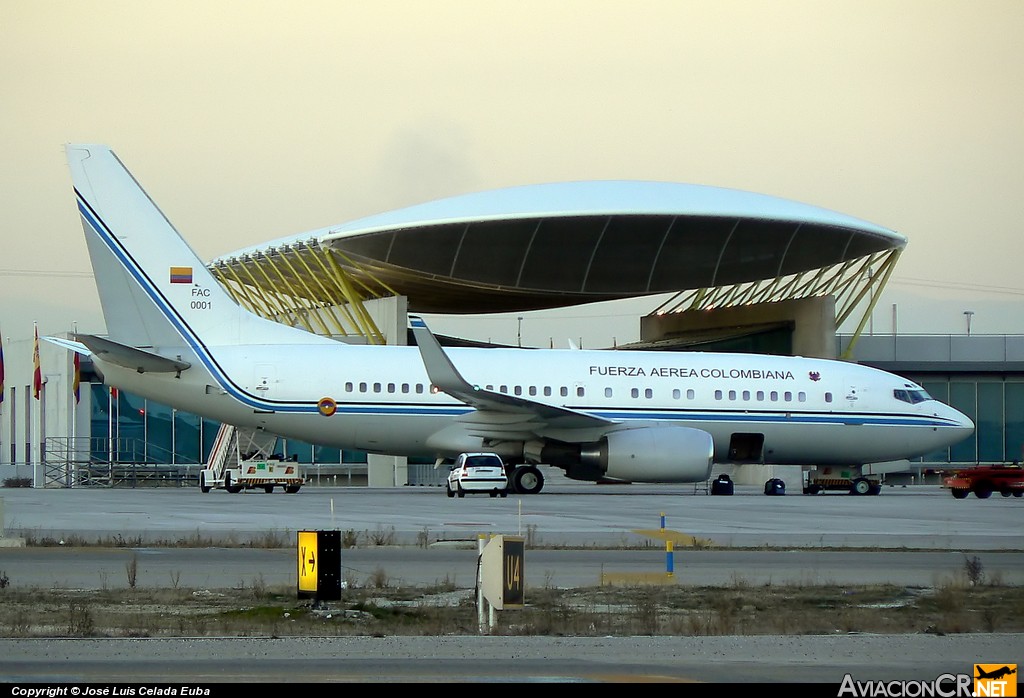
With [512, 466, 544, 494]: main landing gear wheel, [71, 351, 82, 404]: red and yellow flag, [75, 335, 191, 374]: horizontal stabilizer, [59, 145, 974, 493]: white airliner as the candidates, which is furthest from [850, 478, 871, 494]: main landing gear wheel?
[71, 351, 82, 404]: red and yellow flag

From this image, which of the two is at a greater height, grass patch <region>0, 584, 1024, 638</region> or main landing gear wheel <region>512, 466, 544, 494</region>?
main landing gear wheel <region>512, 466, 544, 494</region>

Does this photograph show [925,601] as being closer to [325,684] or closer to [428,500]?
[325,684]

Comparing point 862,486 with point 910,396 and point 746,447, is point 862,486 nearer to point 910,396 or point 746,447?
point 910,396

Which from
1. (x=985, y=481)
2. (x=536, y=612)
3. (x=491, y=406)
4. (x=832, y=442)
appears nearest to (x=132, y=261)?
(x=491, y=406)

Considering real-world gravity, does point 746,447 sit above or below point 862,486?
above

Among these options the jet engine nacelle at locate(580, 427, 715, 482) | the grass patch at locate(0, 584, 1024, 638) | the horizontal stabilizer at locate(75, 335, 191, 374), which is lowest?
the grass patch at locate(0, 584, 1024, 638)

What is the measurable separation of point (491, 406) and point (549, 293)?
24113 mm

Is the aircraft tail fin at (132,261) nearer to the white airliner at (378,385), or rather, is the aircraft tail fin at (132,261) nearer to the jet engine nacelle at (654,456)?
the white airliner at (378,385)

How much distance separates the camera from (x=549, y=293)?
5681 cm

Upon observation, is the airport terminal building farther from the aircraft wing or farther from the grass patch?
the grass patch

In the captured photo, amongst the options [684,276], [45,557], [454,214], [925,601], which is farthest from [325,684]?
[684,276]

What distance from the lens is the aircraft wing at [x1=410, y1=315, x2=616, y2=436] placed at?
103ft

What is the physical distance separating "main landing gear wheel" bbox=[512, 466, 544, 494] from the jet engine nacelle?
175cm

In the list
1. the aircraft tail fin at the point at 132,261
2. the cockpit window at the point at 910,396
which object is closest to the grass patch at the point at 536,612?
the aircraft tail fin at the point at 132,261
